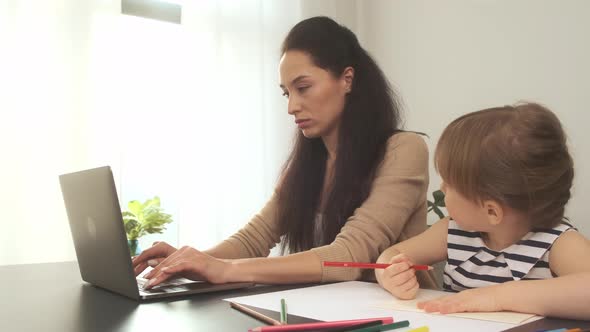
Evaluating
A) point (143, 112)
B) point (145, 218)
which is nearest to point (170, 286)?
point (145, 218)

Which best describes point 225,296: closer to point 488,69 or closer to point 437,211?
point 437,211

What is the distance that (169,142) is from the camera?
250 cm

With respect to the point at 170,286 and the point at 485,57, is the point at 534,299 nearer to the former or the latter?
the point at 170,286

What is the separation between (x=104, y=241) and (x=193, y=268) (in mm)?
149

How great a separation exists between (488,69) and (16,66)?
6.39ft

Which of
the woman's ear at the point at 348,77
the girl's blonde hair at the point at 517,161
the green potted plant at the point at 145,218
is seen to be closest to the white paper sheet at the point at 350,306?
the girl's blonde hair at the point at 517,161

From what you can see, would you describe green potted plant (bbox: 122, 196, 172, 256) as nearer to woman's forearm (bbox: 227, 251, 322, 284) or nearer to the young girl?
woman's forearm (bbox: 227, 251, 322, 284)

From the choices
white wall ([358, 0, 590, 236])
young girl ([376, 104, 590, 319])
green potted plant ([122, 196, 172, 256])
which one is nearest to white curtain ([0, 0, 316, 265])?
green potted plant ([122, 196, 172, 256])

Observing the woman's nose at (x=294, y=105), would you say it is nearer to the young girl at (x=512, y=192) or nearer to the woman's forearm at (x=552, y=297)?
the young girl at (x=512, y=192)

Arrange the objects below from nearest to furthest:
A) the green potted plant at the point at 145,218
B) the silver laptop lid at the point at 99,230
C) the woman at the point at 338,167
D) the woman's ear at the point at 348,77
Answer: the silver laptop lid at the point at 99,230 → the woman at the point at 338,167 → the woman's ear at the point at 348,77 → the green potted plant at the point at 145,218

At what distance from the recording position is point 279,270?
3.21 ft

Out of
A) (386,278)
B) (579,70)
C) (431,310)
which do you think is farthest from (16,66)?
(579,70)

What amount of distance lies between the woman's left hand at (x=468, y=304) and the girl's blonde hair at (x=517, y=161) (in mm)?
194

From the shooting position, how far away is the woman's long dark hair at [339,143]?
52.0 inches
